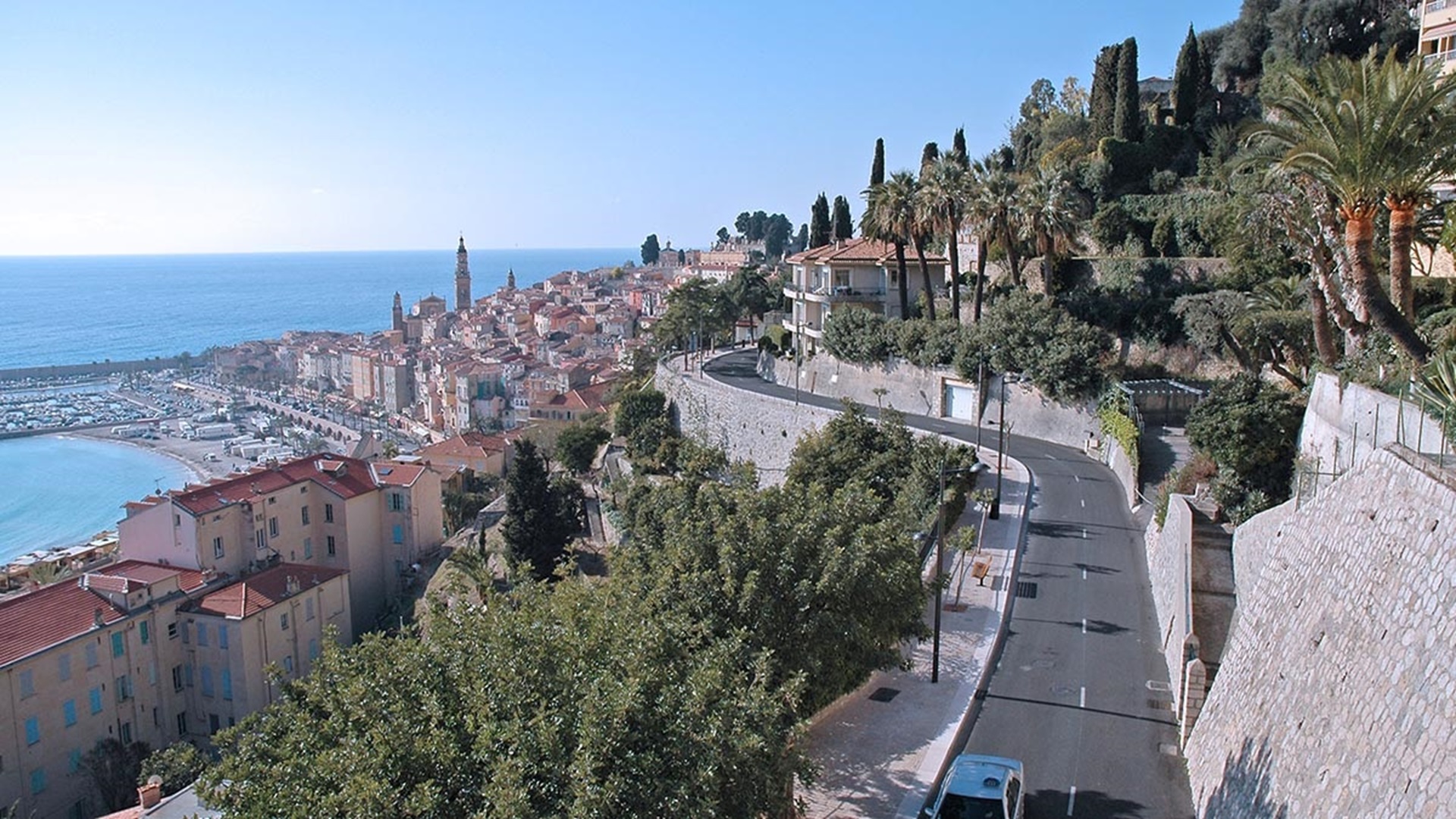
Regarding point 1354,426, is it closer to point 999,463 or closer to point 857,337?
point 999,463

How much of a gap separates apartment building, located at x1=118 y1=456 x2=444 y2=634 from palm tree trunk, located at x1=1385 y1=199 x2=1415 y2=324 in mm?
40009

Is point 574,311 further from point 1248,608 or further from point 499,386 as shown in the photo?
point 1248,608

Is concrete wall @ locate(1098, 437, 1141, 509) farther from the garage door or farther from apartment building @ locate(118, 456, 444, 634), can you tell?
apartment building @ locate(118, 456, 444, 634)

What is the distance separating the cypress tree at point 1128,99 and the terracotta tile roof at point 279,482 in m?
43.0

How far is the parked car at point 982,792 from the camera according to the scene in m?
13.6

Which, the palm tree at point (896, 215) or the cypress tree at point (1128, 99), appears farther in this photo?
the cypress tree at point (1128, 99)

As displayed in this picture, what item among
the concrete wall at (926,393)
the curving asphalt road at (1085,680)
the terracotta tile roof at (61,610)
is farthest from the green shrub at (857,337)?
the terracotta tile roof at (61,610)

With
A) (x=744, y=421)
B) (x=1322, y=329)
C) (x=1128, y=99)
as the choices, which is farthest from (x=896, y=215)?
(x=1322, y=329)

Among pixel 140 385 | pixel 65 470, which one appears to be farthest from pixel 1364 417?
pixel 140 385

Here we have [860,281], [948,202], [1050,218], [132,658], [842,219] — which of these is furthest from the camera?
[842,219]

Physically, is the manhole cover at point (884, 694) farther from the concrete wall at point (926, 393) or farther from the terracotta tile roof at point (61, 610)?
the terracotta tile roof at point (61, 610)

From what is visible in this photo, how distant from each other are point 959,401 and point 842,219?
37.9 m

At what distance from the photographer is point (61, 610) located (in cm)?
3431

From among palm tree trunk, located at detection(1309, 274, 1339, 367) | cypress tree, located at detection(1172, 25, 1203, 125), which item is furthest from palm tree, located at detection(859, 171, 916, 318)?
palm tree trunk, located at detection(1309, 274, 1339, 367)
